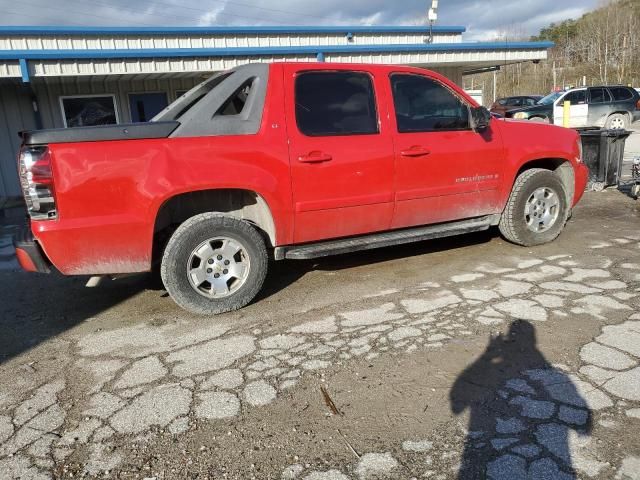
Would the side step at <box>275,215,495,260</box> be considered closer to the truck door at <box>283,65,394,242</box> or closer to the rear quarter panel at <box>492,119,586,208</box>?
the truck door at <box>283,65,394,242</box>

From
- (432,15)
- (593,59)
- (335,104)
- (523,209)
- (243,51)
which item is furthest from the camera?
(593,59)

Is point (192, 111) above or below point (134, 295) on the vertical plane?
above

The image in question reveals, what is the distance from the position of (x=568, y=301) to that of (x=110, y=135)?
3.77 metres

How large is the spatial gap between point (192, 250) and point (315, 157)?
49.3 inches

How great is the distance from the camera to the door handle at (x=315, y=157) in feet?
13.9

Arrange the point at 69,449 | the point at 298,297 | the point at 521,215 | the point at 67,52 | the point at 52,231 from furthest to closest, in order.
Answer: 1. the point at 67,52
2. the point at 521,215
3. the point at 298,297
4. the point at 52,231
5. the point at 69,449

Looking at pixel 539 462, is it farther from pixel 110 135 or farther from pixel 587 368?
pixel 110 135

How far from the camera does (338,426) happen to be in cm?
269

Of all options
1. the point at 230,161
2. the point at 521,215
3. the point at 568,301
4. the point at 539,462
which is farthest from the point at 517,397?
the point at 521,215

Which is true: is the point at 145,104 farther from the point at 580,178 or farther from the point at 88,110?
the point at 580,178

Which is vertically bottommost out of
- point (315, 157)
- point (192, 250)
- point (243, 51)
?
point (192, 250)

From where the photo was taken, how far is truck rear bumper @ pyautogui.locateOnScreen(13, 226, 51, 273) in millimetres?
3760

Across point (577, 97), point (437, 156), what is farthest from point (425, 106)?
point (577, 97)

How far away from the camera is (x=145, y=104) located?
12.2 meters
